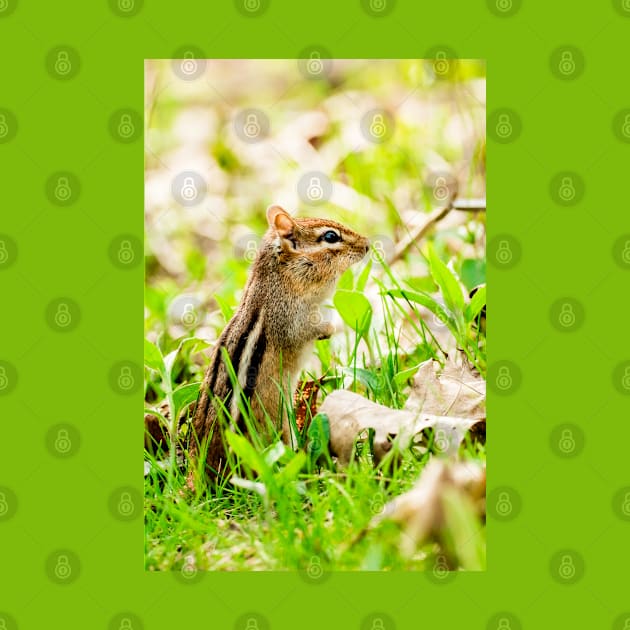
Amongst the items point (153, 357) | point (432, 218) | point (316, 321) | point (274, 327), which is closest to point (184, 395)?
point (153, 357)

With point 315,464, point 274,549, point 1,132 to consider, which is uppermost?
point 1,132

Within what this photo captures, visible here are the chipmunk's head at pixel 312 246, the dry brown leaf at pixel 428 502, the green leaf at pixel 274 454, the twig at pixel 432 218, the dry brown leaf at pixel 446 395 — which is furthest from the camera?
the twig at pixel 432 218

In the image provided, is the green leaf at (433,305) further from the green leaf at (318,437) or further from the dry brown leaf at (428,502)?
the dry brown leaf at (428,502)

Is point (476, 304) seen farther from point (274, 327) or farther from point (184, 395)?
point (184, 395)

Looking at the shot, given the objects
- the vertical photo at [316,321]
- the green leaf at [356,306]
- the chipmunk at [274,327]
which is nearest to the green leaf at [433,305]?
the vertical photo at [316,321]

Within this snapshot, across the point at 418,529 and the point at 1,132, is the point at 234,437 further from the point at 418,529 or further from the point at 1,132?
the point at 1,132

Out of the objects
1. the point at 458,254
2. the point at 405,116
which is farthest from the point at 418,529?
the point at 405,116
